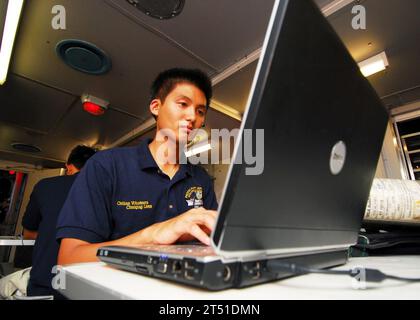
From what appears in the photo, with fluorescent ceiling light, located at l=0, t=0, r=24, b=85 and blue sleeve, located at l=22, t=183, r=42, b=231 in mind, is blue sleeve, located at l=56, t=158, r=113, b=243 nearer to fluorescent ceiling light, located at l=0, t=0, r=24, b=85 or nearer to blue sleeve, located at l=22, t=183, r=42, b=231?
blue sleeve, located at l=22, t=183, r=42, b=231

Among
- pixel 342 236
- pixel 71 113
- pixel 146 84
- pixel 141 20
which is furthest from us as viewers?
pixel 71 113

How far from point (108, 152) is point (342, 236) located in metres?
0.83

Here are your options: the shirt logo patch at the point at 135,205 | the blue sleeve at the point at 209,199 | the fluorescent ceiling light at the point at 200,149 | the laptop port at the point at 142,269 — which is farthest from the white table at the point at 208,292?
the fluorescent ceiling light at the point at 200,149

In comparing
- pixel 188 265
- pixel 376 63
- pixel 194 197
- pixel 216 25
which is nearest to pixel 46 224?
pixel 194 197

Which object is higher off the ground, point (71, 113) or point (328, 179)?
point (71, 113)

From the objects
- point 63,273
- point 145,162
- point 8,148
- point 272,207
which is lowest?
point 63,273

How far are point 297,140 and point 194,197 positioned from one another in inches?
31.4

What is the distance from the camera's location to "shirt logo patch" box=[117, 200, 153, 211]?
86cm

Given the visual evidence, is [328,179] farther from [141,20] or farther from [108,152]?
[141,20]

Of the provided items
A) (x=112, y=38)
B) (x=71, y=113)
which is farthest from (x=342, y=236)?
(x=71, y=113)

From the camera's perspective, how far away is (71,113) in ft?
10.9

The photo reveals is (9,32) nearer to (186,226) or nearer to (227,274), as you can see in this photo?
(186,226)

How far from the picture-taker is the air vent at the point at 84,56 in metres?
2.04

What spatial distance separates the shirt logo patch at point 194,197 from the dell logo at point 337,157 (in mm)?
708
